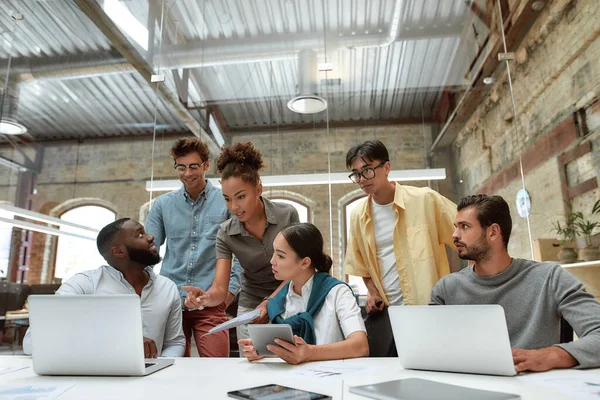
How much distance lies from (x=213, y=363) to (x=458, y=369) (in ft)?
2.56

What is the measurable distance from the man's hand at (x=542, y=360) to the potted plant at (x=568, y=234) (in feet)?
9.89

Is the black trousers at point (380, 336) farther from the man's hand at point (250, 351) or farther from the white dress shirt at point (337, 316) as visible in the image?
the man's hand at point (250, 351)

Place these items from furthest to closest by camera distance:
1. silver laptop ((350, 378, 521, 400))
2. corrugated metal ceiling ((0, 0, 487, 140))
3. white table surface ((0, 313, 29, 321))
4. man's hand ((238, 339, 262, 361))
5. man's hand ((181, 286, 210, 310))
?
1. white table surface ((0, 313, 29, 321))
2. corrugated metal ceiling ((0, 0, 487, 140))
3. man's hand ((181, 286, 210, 310))
4. man's hand ((238, 339, 262, 361))
5. silver laptop ((350, 378, 521, 400))

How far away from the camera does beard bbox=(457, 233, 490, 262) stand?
1572 mm

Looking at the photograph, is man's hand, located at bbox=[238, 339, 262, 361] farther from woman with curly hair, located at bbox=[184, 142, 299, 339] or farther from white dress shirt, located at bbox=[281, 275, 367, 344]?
woman with curly hair, located at bbox=[184, 142, 299, 339]

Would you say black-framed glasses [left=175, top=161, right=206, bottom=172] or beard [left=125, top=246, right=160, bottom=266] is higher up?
black-framed glasses [left=175, top=161, right=206, bottom=172]

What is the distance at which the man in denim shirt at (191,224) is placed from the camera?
239 cm

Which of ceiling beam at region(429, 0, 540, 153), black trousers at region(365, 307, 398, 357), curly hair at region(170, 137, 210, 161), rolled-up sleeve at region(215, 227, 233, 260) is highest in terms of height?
ceiling beam at region(429, 0, 540, 153)

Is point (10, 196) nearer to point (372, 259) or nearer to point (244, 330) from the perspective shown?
point (244, 330)

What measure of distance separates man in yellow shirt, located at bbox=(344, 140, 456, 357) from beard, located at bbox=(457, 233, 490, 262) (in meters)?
0.60

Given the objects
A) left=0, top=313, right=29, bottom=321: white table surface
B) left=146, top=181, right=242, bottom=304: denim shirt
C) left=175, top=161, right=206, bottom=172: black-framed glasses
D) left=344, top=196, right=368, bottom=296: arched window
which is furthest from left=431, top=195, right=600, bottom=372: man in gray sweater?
left=0, top=313, right=29, bottom=321: white table surface

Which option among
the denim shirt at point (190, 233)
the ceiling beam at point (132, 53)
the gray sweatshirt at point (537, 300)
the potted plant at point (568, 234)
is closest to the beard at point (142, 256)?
the denim shirt at point (190, 233)

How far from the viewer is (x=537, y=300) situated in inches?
56.0

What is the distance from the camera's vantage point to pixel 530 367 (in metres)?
1.12
